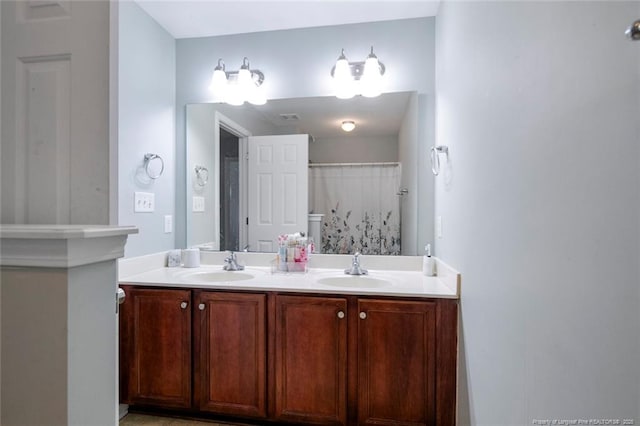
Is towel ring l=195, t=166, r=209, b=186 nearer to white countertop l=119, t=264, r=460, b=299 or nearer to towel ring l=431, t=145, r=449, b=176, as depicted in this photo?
white countertop l=119, t=264, r=460, b=299

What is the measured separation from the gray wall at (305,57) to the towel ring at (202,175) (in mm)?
108

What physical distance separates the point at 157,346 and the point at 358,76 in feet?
6.70

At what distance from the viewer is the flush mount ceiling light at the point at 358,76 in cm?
210

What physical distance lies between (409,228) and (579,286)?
4.86 feet

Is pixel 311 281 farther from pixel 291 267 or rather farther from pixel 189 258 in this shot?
pixel 189 258

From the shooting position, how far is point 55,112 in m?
0.75

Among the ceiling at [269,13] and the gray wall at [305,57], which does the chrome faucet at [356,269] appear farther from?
the ceiling at [269,13]

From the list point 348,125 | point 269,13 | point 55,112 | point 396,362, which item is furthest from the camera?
point 348,125

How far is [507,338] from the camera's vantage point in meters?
0.99

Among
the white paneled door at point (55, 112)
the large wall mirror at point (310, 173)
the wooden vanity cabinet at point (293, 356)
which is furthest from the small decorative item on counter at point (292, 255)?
the white paneled door at point (55, 112)

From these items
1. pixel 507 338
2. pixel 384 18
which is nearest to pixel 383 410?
pixel 507 338

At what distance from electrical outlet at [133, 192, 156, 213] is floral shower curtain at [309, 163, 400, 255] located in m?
1.05

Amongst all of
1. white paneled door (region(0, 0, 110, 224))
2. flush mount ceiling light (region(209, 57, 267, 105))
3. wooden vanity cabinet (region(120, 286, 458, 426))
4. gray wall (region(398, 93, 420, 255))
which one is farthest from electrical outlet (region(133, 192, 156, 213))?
gray wall (region(398, 93, 420, 255))

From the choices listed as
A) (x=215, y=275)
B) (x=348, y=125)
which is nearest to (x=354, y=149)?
(x=348, y=125)
